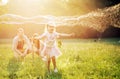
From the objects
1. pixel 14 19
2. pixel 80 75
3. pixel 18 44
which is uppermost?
pixel 14 19

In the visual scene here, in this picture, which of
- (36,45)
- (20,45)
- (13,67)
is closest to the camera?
(13,67)

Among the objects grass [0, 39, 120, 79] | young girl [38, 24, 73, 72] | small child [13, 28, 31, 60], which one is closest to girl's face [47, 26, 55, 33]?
young girl [38, 24, 73, 72]

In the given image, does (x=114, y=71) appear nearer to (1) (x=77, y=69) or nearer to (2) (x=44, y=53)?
(1) (x=77, y=69)

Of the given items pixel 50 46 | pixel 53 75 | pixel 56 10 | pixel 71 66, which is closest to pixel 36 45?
pixel 71 66

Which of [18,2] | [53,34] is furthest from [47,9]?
[53,34]

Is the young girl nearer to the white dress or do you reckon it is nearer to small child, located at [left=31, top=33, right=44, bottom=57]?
the white dress

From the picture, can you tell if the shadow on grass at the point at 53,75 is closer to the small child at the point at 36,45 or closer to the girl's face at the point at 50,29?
the girl's face at the point at 50,29

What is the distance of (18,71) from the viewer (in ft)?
35.1

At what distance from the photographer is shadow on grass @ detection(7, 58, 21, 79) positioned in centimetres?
1033

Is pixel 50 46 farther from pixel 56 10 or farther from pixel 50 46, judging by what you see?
pixel 56 10

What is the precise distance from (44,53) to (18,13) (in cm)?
1152

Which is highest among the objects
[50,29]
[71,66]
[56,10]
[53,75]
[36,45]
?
[56,10]

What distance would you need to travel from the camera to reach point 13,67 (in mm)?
11328

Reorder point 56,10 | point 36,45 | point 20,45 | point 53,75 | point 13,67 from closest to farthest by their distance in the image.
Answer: point 53,75
point 13,67
point 36,45
point 20,45
point 56,10
